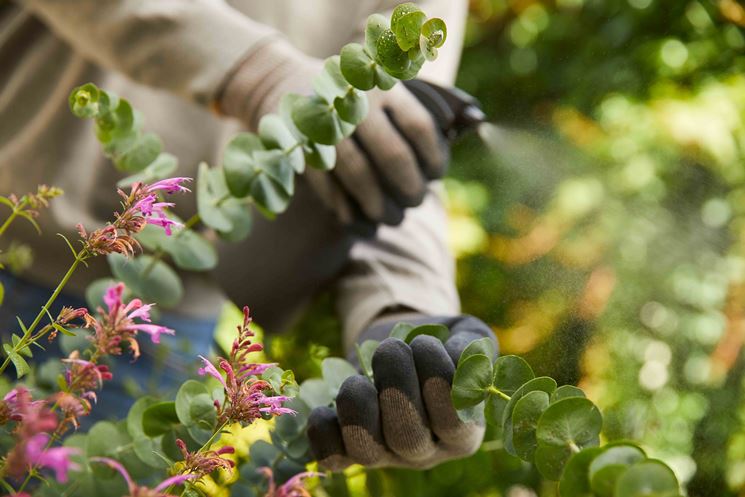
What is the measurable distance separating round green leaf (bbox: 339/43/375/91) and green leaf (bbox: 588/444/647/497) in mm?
199

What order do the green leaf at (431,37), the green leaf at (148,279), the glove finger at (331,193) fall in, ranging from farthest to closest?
the glove finger at (331,193)
the green leaf at (148,279)
the green leaf at (431,37)

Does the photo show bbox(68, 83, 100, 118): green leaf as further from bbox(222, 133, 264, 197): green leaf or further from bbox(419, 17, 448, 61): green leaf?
bbox(419, 17, 448, 61): green leaf

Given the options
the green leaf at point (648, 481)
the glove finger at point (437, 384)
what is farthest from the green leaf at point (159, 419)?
the green leaf at point (648, 481)

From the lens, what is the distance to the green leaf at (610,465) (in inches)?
10.9

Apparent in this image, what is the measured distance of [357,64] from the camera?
0.41m

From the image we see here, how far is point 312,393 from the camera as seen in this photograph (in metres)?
0.46

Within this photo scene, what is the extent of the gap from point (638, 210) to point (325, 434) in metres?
1.40

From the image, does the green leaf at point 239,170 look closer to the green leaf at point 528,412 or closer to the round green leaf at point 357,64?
the round green leaf at point 357,64

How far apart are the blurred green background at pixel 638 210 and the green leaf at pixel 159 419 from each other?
0.83m

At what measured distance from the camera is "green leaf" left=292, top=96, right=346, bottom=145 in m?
0.45

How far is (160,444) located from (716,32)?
1.64 m

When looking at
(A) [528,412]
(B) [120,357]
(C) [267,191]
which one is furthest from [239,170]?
(B) [120,357]

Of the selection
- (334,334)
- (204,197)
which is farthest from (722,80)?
(204,197)

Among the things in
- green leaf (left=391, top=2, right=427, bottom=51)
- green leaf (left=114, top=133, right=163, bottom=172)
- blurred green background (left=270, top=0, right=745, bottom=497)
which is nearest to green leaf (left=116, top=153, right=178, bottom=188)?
green leaf (left=114, top=133, right=163, bottom=172)
